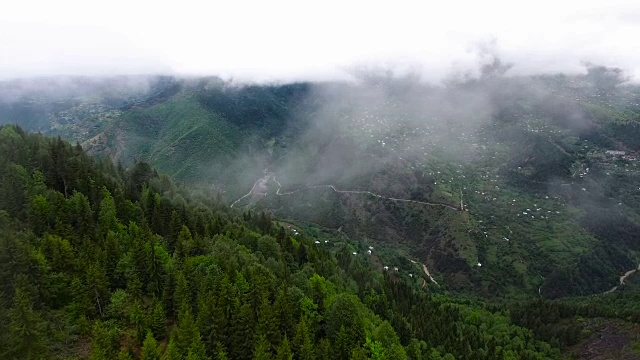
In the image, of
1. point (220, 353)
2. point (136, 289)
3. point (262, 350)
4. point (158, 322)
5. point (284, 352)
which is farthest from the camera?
point (136, 289)

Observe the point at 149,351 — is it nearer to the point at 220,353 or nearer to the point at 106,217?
the point at 220,353

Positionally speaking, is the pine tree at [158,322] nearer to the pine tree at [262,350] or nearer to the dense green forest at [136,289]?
the dense green forest at [136,289]

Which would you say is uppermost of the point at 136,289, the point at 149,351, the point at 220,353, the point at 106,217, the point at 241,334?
the point at 106,217

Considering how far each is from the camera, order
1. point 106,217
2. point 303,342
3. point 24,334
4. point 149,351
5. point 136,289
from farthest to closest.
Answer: point 106,217, point 136,289, point 303,342, point 149,351, point 24,334

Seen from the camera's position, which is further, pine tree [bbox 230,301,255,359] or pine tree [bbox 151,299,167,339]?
pine tree [bbox 151,299,167,339]

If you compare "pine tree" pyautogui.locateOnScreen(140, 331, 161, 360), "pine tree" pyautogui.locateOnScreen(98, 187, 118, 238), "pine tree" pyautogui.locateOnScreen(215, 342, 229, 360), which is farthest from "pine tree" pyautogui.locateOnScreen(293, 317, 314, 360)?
"pine tree" pyautogui.locateOnScreen(98, 187, 118, 238)


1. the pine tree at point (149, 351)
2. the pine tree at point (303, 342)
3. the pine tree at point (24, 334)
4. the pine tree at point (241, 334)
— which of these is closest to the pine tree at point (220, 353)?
the pine tree at point (241, 334)

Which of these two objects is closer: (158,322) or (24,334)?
(24,334)

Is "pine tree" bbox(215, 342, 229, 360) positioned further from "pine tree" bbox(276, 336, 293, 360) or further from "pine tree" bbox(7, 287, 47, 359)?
"pine tree" bbox(7, 287, 47, 359)

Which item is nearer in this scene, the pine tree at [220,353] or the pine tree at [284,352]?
the pine tree at [220,353]

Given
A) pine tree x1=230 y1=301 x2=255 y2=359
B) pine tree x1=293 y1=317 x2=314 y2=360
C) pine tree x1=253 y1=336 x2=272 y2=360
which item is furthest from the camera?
pine tree x1=230 y1=301 x2=255 y2=359

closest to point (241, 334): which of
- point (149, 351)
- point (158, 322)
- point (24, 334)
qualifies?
point (158, 322)
